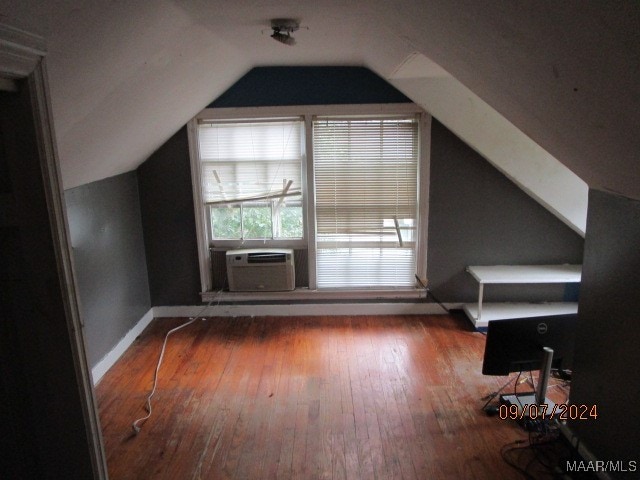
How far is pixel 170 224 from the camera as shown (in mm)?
3910

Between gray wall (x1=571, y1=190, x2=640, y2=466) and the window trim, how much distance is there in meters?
1.83

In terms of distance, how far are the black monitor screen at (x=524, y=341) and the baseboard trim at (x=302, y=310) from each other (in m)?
1.73

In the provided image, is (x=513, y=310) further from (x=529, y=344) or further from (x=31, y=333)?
(x=31, y=333)

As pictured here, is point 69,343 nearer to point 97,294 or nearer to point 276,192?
point 97,294

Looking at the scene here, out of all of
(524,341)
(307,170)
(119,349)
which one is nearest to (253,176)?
(307,170)

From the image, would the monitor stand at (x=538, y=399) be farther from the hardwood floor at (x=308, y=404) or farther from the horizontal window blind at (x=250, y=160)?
the horizontal window blind at (x=250, y=160)

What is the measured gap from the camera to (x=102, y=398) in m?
2.80

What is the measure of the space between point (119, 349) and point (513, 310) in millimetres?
3363

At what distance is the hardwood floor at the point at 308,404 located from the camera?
2207mm

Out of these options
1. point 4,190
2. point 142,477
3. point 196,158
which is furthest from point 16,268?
point 196,158

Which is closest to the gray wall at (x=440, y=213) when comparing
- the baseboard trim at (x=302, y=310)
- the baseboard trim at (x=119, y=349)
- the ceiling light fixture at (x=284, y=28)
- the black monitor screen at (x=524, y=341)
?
the baseboard trim at (x=302, y=310)

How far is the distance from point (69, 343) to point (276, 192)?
2580mm
